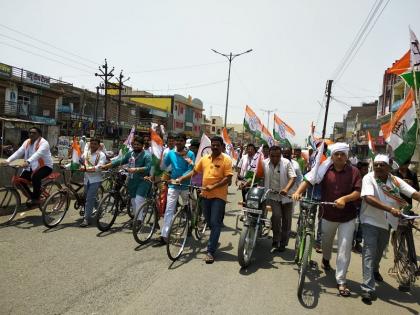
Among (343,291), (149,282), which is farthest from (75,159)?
(343,291)

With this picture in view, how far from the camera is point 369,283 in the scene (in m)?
4.32

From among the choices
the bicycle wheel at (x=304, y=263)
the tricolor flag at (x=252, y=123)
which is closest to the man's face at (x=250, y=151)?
the tricolor flag at (x=252, y=123)

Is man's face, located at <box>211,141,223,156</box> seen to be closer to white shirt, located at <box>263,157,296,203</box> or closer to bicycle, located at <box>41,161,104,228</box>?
white shirt, located at <box>263,157,296,203</box>

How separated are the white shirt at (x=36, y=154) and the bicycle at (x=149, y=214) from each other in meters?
2.31

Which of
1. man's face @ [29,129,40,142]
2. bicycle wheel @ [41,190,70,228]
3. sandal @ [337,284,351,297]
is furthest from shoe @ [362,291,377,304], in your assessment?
man's face @ [29,129,40,142]

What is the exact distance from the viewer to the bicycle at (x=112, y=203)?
6500 mm

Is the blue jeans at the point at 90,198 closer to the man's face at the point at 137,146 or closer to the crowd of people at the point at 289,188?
the crowd of people at the point at 289,188

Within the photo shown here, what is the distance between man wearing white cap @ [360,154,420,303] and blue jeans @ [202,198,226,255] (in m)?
2.05

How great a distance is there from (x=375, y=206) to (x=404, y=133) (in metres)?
1.45

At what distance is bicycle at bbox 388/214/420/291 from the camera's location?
15.5 feet

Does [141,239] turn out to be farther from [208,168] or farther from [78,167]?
[78,167]

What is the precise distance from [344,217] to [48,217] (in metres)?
5.13

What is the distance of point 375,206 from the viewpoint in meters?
4.30

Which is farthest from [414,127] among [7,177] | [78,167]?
[7,177]
